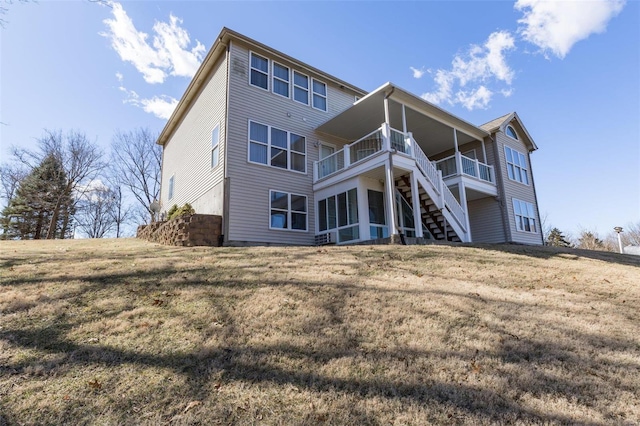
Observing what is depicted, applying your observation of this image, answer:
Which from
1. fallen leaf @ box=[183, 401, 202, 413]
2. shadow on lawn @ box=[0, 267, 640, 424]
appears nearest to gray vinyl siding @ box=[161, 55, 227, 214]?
shadow on lawn @ box=[0, 267, 640, 424]

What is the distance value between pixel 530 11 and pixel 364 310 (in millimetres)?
14212

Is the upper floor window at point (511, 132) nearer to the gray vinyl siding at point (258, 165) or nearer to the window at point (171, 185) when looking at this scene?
the gray vinyl siding at point (258, 165)

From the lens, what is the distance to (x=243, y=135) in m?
12.1

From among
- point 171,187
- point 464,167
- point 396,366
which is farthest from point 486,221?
point 171,187

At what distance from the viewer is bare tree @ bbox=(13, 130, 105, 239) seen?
Result: 25.7 metres

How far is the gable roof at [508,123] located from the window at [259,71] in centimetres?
1080

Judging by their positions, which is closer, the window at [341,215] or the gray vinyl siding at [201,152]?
the window at [341,215]

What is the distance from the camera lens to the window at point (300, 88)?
14048 millimetres

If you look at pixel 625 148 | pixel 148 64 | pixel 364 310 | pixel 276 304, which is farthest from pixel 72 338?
pixel 625 148

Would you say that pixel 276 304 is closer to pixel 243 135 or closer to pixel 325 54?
pixel 243 135

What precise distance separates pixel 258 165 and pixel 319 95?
15.4ft

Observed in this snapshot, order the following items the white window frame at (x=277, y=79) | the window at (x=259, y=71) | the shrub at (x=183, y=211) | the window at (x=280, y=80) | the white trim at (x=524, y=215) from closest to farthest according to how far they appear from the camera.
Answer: the shrub at (x=183, y=211) < the window at (x=259, y=71) < the white window frame at (x=277, y=79) < the window at (x=280, y=80) < the white trim at (x=524, y=215)

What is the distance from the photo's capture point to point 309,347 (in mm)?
3621

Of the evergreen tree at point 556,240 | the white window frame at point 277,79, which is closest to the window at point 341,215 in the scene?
the white window frame at point 277,79
